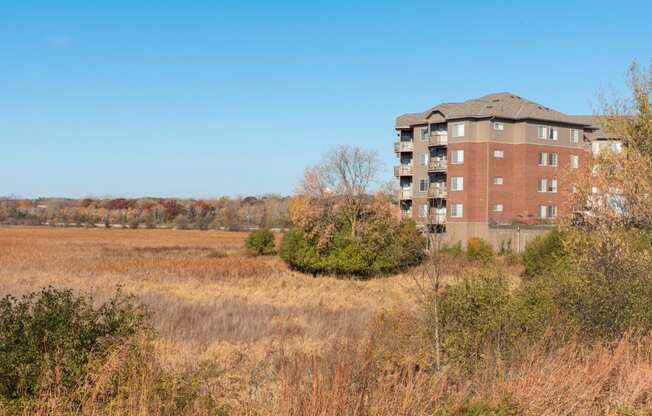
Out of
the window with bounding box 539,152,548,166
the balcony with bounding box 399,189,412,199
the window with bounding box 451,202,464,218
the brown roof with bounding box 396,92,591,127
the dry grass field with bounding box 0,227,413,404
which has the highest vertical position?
the brown roof with bounding box 396,92,591,127

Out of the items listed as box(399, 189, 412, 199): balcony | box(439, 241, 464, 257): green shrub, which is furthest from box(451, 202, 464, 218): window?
box(399, 189, 412, 199): balcony

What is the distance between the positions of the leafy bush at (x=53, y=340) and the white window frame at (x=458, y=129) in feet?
156

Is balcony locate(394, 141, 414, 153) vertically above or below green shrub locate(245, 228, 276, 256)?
above

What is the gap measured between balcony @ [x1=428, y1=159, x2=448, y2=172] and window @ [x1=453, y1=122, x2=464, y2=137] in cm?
270

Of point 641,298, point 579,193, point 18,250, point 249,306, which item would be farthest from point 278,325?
point 18,250

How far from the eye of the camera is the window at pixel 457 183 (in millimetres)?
54594

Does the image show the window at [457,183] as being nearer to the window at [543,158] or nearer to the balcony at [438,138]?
the balcony at [438,138]

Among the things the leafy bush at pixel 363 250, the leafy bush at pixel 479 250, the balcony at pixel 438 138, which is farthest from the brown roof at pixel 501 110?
the leafy bush at pixel 363 250

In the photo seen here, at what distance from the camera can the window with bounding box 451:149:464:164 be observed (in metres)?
54.7

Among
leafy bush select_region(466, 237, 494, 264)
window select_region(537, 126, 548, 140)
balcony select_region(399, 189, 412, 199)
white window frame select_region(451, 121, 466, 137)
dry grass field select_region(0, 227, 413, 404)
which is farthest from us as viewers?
balcony select_region(399, 189, 412, 199)

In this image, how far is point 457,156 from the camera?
54.9 metres

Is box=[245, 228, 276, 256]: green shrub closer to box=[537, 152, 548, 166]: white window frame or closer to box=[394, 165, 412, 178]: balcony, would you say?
box=[394, 165, 412, 178]: balcony

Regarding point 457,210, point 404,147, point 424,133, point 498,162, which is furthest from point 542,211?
point 404,147

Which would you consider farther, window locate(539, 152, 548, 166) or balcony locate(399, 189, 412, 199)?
balcony locate(399, 189, 412, 199)
